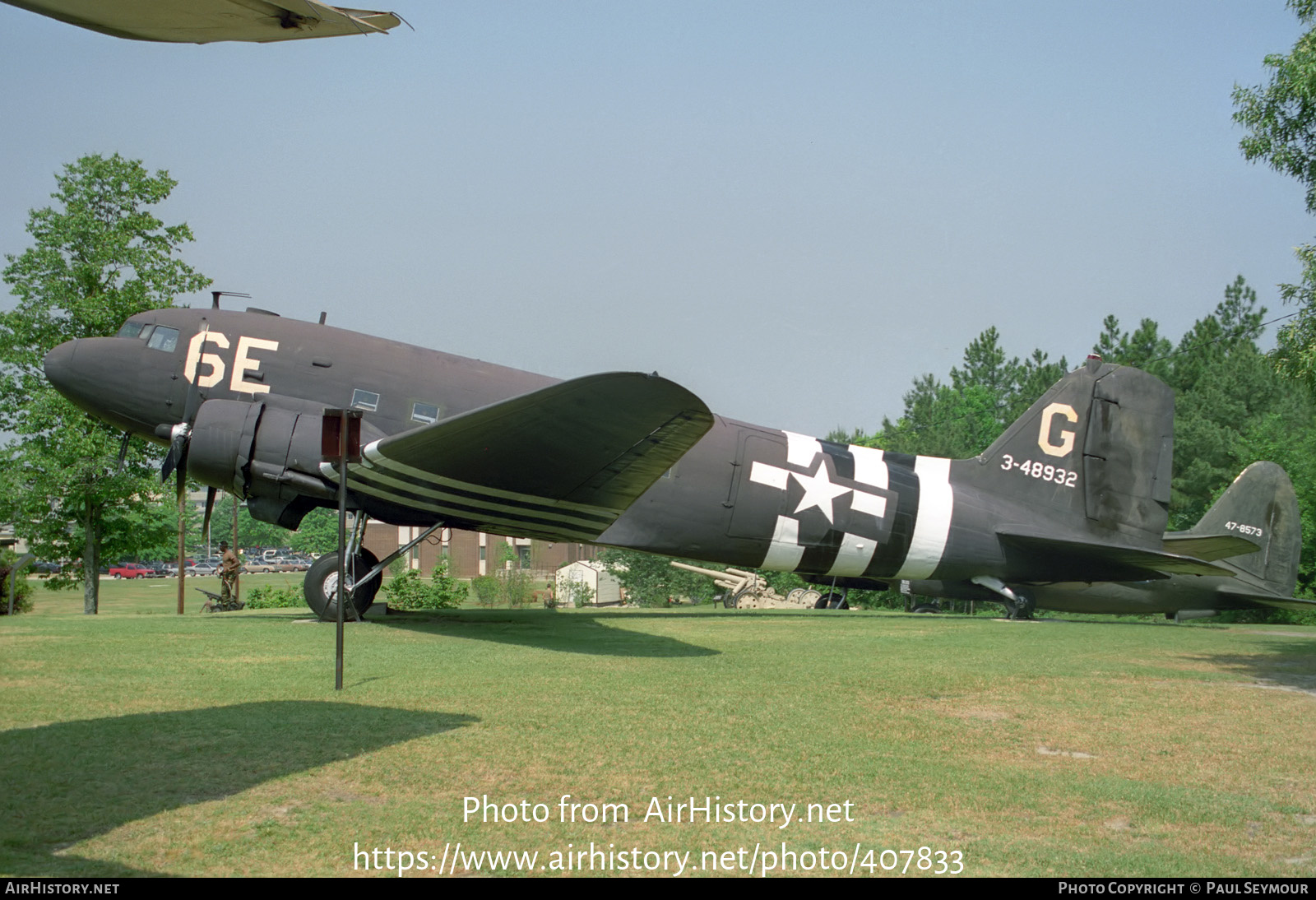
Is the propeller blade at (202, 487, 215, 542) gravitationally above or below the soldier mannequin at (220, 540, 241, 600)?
above

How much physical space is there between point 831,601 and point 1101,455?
14.6 m

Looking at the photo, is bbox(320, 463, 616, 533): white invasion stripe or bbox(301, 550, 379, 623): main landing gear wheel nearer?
bbox(320, 463, 616, 533): white invasion stripe

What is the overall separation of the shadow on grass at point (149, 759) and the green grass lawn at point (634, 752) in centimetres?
3

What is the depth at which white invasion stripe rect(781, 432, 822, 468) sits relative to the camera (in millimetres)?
16984

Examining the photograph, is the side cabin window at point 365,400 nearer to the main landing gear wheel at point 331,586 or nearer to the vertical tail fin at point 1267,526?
the main landing gear wheel at point 331,586

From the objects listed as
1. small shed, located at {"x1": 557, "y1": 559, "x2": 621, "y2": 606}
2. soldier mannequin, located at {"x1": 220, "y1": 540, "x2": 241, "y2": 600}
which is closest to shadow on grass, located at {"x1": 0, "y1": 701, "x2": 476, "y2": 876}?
soldier mannequin, located at {"x1": 220, "y1": 540, "x2": 241, "y2": 600}

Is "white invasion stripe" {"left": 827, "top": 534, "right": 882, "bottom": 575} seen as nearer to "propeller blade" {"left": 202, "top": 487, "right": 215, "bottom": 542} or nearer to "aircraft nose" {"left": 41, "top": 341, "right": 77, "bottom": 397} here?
"propeller blade" {"left": 202, "top": 487, "right": 215, "bottom": 542}

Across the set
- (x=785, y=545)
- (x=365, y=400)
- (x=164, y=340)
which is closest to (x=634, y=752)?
(x=365, y=400)

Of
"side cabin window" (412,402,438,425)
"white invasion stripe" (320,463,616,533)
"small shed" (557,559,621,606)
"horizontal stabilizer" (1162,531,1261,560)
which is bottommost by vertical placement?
"small shed" (557,559,621,606)

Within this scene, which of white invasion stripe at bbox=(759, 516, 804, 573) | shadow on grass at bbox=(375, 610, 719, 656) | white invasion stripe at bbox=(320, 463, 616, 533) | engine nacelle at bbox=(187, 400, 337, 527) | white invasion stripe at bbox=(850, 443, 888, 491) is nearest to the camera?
shadow on grass at bbox=(375, 610, 719, 656)

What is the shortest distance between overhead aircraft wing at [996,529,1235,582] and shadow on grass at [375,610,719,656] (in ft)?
25.3

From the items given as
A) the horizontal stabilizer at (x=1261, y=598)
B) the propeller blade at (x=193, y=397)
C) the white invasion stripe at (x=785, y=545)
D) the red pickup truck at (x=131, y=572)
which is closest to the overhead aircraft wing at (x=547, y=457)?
the propeller blade at (x=193, y=397)

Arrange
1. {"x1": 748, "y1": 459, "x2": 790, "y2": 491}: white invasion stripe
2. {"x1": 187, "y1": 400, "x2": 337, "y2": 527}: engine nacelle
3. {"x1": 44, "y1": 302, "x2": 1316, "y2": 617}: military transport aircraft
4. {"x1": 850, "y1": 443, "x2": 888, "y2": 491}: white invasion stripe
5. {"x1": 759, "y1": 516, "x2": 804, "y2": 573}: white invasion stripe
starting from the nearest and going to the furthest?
1. {"x1": 44, "y1": 302, "x2": 1316, "y2": 617}: military transport aircraft
2. {"x1": 187, "y1": 400, "x2": 337, "y2": 527}: engine nacelle
3. {"x1": 748, "y1": 459, "x2": 790, "y2": 491}: white invasion stripe
4. {"x1": 759, "y1": 516, "x2": 804, "y2": 573}: white invasion stripe
5. {"x1": 850, "y1": 443, "x2": 888, "y2": 491}: white invasion stripe
